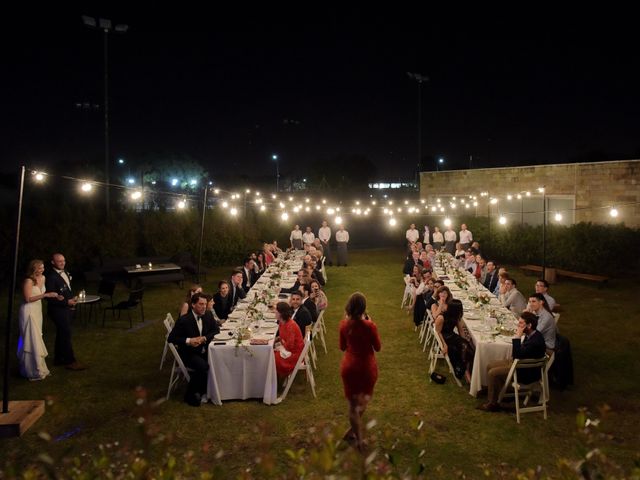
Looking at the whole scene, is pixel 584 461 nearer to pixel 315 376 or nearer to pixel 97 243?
pixel 315 376

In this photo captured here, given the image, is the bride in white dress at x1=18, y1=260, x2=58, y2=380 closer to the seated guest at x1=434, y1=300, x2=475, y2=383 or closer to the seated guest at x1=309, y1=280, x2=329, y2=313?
the seated guest at x1=309, y1=280, x2=329, y2=313

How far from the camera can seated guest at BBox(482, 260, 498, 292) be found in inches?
451

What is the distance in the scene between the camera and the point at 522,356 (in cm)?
609

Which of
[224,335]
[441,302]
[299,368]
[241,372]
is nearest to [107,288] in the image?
[224,335]

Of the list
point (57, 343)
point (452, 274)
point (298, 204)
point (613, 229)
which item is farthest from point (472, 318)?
point (298, 204)

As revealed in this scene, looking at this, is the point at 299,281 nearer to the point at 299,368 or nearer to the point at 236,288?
the point at 236,288

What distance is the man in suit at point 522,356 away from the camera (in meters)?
6.09

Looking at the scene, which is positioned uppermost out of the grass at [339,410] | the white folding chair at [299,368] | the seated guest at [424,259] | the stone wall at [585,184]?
the stone wall at [585,184]

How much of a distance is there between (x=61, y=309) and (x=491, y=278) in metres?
8.33

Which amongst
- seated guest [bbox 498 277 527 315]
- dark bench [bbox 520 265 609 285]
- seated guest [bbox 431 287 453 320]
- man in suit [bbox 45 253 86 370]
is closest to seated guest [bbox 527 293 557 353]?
seated guest [bbox 431 287 453 320]

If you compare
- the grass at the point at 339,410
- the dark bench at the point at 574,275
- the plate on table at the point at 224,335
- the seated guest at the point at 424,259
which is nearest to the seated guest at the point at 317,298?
the grass at the point at 339,410

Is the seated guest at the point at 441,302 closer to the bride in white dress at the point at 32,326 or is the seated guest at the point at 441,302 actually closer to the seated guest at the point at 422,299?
the seated guest at the point at 422,299

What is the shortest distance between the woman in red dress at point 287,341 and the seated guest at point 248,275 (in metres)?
4.70

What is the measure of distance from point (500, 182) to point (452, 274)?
1032 centimetres
